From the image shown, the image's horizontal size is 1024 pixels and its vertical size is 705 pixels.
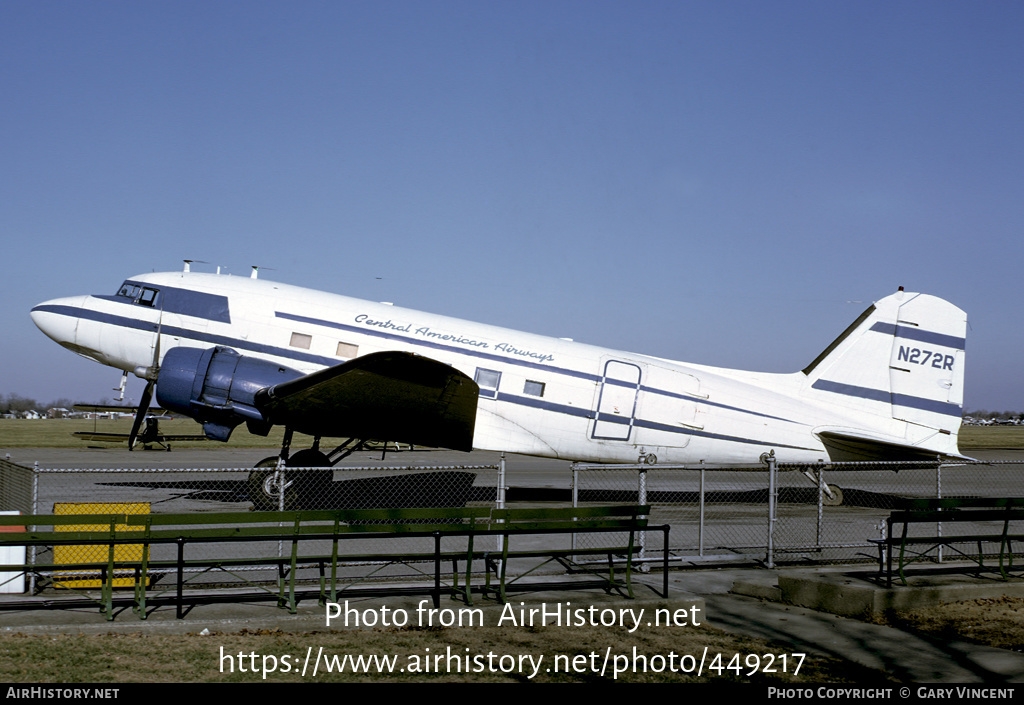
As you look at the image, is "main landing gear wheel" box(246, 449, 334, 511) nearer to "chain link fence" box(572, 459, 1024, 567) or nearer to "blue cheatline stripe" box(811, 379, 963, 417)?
"chain link fence" box(572, 459, 1024, 567)

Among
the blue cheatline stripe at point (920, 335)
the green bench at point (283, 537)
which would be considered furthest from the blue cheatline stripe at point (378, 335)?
the green bench at point (283, 537)

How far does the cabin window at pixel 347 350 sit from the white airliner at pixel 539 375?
0.10 feet

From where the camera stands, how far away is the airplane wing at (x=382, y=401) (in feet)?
44.0

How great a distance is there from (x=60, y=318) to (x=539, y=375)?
35.7 feet

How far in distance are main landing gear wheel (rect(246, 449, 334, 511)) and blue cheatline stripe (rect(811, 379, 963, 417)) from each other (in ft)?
37.9

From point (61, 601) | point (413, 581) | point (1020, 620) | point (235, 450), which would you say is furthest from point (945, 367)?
point (235, 450)

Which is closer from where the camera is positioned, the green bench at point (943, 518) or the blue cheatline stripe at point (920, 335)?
the green bench at point (943, 518)

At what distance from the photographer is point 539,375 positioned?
1670 centimetres

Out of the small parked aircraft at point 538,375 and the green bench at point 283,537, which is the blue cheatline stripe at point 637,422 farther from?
the green bench at point 283,537

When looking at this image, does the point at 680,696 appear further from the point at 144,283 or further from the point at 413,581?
the point at 144,283

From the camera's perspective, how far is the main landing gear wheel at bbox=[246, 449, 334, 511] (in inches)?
576

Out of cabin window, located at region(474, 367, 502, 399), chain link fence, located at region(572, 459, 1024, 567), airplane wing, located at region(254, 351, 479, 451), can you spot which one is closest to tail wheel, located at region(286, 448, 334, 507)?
airplane wing, located at region(254, 351, 479, 451)

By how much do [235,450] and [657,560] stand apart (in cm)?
2734

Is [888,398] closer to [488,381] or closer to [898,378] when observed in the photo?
[898,378]
